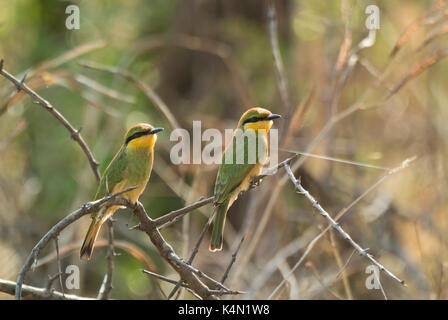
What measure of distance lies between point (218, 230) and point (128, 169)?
1.32 ft

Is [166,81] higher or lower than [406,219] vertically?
higher

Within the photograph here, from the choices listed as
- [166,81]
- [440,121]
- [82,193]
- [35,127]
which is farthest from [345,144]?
[35,127]

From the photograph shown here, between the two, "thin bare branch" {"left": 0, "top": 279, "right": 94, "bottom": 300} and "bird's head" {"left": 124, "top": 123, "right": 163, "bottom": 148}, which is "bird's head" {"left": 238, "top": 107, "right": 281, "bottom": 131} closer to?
"bird's head" {"left": 124, "top": 123, "right": 163, "bottom": 148}

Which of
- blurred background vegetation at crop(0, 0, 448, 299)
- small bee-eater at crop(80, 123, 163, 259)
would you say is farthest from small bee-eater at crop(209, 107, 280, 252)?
blurred background vegetation at crop(0, 0, 448, 299)

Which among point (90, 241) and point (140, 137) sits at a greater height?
point (140, 137)

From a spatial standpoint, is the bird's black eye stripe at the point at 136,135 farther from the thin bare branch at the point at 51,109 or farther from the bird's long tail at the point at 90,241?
the bird's long tail at the point at 90,241

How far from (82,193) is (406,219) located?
2.38m

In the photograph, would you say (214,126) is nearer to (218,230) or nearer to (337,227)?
(218,230)

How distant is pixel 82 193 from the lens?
12.0ft

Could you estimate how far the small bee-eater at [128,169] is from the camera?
2021 mm

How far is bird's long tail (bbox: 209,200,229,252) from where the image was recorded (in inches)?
75.6

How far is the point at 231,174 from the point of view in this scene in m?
2.15

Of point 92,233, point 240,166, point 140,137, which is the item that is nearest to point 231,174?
point 240,166
